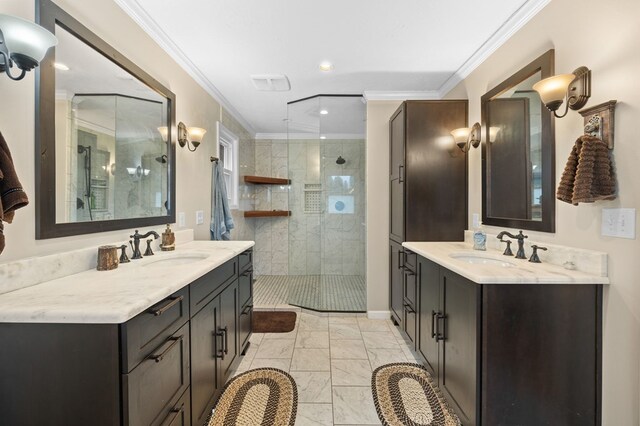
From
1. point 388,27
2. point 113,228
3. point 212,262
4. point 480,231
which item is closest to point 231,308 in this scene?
point 212,262

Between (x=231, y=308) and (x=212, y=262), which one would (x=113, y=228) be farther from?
(x=231, y=308)

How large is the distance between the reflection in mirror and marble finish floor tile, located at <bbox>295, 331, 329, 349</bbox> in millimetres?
1630

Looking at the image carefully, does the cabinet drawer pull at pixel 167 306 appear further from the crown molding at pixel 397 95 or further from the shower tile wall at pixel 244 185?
the crown molding at pixel 397 95

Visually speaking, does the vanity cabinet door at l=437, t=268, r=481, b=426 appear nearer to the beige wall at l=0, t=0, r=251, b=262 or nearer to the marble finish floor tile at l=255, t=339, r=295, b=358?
the marble finish floor tile at l=255, t=339, r=295, b=358

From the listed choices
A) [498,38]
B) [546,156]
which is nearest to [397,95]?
[498,38]

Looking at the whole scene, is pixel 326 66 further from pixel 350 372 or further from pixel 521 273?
pixel 350 372

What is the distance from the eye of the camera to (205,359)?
1.47 metres

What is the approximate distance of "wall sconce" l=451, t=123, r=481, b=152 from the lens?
2249 mm

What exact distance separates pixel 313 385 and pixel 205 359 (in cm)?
81

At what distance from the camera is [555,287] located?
1.27 meters

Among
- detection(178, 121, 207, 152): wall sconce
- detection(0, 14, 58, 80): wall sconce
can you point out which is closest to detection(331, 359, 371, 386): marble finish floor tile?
detection(178, 121, 207, 152): wall sconce

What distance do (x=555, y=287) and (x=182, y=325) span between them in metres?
1.75

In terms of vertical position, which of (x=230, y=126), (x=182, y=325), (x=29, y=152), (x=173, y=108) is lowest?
(x=182, y=325)

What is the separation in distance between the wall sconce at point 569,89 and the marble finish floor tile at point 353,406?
1.98 metres
